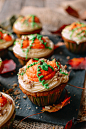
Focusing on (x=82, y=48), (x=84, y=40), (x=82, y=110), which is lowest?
(x=82, y=110)

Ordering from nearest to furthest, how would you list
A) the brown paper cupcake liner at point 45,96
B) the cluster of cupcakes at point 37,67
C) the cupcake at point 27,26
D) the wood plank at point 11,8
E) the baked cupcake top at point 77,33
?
the cluster of cupcakes at point 37,67 < the brown paper cupcake liner at point 45,96 < the baked cupcake top at point 77,33 < the cupcake at point 27,26 < the wood plank at point 11,8

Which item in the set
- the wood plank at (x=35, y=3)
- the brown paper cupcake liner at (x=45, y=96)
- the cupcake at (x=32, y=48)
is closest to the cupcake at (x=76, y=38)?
the cupcake at (x=32, y=48)

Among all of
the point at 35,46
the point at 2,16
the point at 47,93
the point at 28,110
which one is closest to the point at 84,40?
the point at 35,46

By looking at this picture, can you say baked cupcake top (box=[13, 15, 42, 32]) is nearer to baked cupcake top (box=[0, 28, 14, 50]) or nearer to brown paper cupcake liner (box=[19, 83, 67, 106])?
baked cupcake top (box=[0, 28, 14, 50])

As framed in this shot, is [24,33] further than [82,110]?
Yes

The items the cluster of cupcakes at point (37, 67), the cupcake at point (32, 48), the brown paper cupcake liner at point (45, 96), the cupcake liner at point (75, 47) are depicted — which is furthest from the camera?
the cupcake liner at point (75, 47)

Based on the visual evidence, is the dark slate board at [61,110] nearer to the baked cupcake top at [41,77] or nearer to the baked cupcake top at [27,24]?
the baked cupcake top at [41,77]

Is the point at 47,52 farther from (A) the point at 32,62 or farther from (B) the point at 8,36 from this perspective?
(B) the point at 8,36
